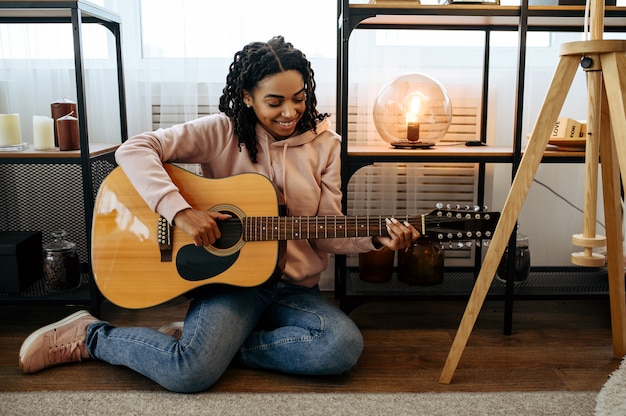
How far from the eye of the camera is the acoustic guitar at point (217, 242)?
1.52 metres

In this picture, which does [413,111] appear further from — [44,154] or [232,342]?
[44,154]

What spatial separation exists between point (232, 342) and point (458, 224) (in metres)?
0.61

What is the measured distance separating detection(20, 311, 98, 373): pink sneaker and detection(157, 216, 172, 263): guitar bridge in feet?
1.07

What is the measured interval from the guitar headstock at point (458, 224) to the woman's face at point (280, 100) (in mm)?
428

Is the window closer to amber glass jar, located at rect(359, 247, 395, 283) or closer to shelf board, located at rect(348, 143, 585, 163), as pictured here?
shelf board, located at rect(348, 143, 585, 163)

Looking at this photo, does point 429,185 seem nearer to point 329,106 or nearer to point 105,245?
point 329,106

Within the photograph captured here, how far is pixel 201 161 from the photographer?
1.72 m

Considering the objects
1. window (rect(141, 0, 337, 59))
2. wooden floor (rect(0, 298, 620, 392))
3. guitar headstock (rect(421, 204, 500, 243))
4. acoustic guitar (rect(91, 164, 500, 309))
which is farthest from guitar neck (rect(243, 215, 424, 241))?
window (rect(141, 0, 337, 59))

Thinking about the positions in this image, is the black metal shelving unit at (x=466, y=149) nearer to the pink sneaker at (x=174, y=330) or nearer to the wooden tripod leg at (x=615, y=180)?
the wooden tripod leg at (x=615, y=180)

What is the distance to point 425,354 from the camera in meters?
1.73

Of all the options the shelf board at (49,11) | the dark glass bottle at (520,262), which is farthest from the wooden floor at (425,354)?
the shelf board at (49,11)

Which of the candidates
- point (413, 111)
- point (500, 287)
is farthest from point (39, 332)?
point (500, 287)

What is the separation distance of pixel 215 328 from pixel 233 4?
3.69ft

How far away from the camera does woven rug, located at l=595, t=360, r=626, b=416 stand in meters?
1.38
